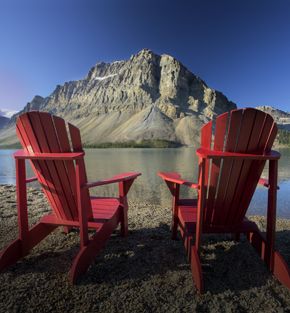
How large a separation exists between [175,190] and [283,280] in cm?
175

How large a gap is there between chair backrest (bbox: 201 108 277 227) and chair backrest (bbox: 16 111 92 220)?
5.13ft

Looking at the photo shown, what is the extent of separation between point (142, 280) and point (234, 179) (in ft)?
5.15

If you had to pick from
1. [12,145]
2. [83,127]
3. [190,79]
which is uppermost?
[190,79]

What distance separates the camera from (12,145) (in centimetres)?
17962

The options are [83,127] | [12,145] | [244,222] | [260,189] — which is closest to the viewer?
[244,222]

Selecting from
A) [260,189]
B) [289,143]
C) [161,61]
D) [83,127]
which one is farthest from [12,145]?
[260,189]

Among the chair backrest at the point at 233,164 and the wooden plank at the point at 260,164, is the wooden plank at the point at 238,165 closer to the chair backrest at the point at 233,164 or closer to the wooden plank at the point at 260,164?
the chair backrest at the point at 233,164

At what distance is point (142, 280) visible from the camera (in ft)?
9.42

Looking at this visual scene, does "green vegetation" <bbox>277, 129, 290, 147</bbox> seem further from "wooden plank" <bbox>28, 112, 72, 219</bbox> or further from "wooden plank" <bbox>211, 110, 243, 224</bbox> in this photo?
"wooden plank" <bbox>28, 112, 72, 219</bbox>

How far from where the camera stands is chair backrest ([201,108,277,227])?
2.82 m

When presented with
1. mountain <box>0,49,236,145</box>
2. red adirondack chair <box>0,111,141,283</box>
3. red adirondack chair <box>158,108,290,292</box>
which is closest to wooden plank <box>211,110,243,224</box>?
red adirondack chair <box>158,108,290,292</box>

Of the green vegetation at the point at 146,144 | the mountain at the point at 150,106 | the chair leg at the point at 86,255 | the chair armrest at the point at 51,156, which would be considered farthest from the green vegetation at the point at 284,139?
the chair armrest at the point at 51,156

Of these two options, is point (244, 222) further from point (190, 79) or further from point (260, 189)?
point (190, 79)

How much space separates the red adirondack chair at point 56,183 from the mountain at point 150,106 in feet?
396
